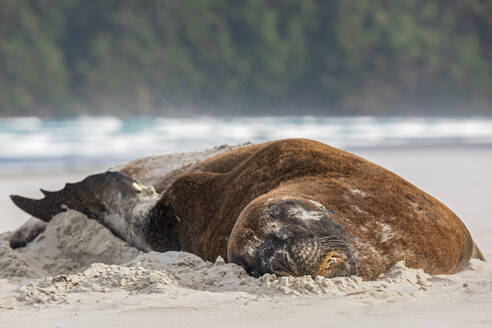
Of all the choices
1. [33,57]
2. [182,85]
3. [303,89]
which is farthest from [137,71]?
[303,89]

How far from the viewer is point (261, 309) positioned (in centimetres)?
270

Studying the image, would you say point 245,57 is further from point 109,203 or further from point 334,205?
point 334,205

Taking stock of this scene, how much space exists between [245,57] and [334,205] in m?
29.5

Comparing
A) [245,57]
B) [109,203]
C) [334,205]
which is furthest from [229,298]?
[245,57]

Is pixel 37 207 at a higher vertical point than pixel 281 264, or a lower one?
higher

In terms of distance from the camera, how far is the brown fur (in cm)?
318

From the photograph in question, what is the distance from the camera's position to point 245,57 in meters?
32.4

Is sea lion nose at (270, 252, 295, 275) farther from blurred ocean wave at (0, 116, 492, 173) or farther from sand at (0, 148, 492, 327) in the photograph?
blurred ocean wave at (0, 116, 492, 173)

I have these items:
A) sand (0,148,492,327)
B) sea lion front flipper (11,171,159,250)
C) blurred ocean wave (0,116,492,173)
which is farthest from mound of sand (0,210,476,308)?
blurred ocean wave (0,116,492,173)

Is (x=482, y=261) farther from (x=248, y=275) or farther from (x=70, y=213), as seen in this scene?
(x=70, y=213)

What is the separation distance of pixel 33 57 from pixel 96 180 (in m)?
25.3

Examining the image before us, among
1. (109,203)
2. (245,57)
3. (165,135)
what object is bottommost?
(109,203)

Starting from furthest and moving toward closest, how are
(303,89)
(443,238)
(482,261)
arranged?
1. (303,89)
2. (482,261)
3. (443,238)

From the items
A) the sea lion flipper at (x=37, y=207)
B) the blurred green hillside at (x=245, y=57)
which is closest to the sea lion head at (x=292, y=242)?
the sea lion flipper at (x=37, y=207)
